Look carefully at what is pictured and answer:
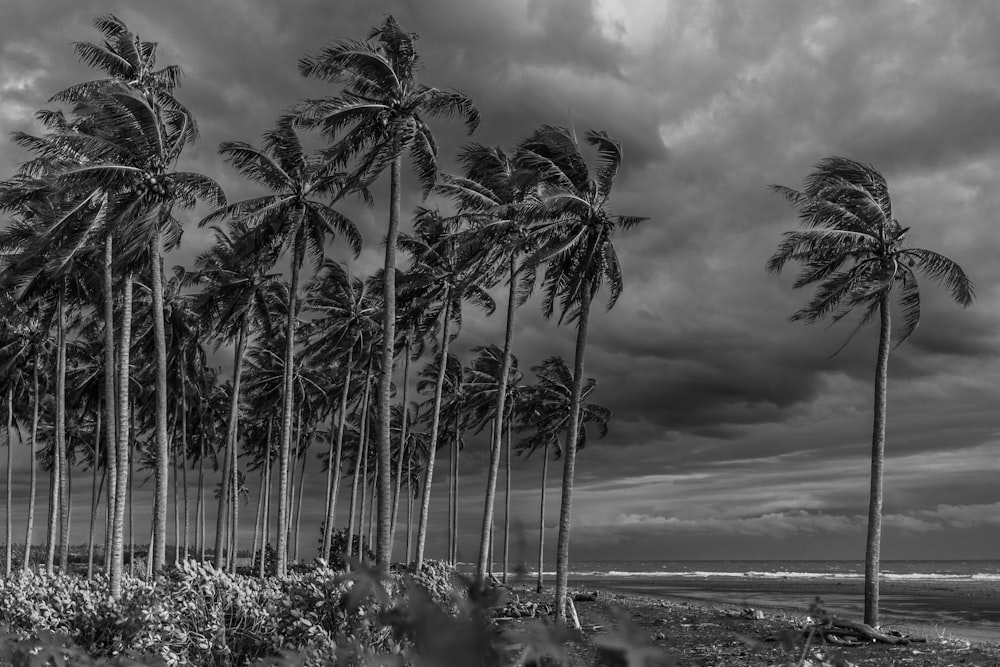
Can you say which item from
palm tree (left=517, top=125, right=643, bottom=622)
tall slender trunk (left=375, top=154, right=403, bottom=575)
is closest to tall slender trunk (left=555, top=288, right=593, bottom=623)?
palm tree (left=517, top=125, right=643, bottom=622)

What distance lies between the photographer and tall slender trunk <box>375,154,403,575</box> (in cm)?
2077

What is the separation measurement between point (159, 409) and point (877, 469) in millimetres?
17166

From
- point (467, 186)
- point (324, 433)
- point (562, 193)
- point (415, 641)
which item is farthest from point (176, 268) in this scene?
point (415, 641)

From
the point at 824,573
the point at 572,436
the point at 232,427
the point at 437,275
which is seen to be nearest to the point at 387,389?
the point at 572,436

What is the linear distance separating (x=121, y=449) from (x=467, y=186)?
42.3ft

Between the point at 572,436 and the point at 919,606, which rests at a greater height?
the point at 572,436

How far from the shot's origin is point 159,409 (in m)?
22.4

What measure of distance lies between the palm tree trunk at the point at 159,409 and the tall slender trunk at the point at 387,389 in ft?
17.3

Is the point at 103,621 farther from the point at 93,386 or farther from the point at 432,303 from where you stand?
the point at 93,386

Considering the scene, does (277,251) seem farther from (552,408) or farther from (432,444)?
(552,408)

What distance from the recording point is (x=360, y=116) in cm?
2234

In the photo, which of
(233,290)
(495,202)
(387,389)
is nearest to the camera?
(387,389)

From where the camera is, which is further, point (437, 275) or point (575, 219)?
point (437, 275)

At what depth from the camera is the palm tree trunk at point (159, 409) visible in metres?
21.8
